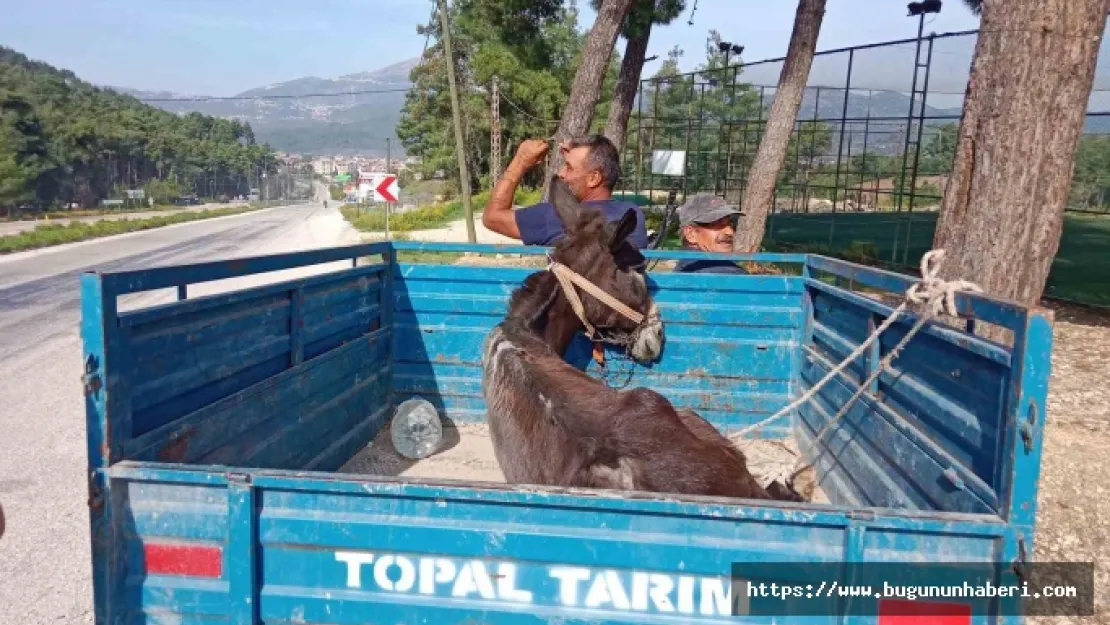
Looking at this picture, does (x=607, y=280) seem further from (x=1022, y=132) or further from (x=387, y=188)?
(x=387, y=188)

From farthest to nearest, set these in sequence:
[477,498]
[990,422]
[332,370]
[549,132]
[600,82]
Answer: [549,132], [600,82], [332,370], [990,422], [477,498]

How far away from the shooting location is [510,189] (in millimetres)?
4973

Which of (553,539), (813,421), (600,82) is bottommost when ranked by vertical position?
(813,421)

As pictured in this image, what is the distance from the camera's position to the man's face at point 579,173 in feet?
15.9

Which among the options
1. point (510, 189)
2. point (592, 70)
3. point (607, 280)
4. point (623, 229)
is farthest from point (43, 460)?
point (592, 70)

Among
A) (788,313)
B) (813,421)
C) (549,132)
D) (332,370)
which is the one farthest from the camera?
(549,132)

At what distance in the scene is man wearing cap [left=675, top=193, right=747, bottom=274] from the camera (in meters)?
5.23

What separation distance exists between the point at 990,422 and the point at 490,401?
205cm

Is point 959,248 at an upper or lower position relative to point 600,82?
lower

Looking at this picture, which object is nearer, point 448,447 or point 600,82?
point 448,447

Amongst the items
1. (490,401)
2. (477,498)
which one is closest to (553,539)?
(477,498)

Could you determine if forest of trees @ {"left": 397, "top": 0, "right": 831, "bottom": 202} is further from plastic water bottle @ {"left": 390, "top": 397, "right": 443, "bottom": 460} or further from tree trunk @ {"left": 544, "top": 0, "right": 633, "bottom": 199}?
plastic water bottle @ {"left": 390, "top": 397, "right": 443, "bottom": 460}

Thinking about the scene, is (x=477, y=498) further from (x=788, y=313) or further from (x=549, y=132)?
(x=549, y=132)

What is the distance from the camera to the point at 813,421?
13.8 ft
